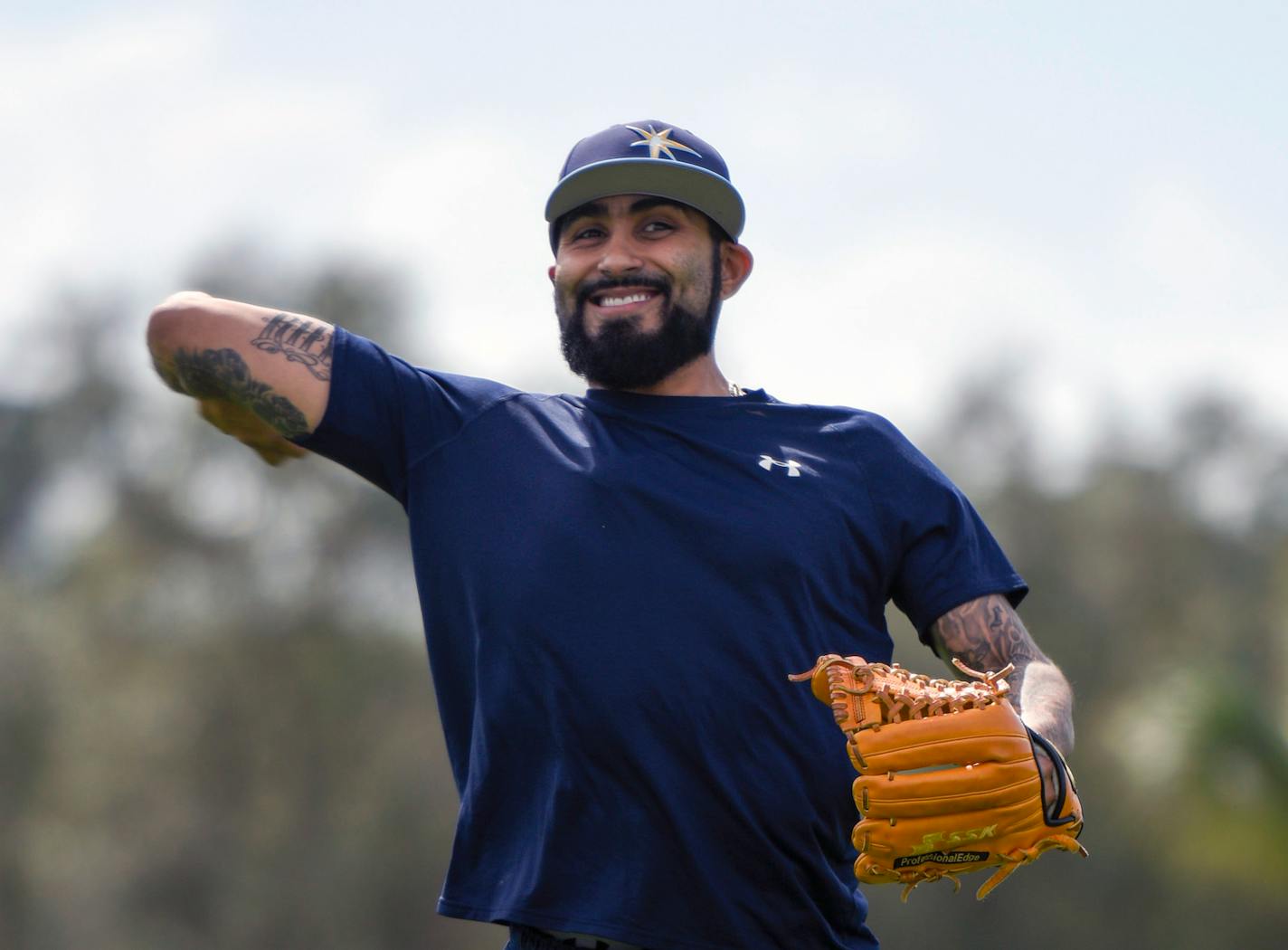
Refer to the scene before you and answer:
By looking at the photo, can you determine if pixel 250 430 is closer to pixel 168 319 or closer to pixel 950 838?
pixel 168 319

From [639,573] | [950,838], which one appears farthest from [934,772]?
[639,573]

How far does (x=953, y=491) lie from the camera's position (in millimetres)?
4090

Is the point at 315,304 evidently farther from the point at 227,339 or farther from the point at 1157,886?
the point at 227,339

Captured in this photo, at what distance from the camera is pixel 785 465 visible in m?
4.04

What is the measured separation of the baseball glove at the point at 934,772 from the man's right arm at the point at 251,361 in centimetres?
132

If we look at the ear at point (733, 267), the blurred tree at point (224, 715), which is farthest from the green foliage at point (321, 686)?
the ear at point (733, 267)

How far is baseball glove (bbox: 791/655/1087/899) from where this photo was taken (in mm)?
3521

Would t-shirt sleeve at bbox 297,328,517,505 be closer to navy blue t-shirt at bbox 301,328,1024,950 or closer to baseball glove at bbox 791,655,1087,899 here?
navy blue t-shirt at bbox 301,328,1024,950

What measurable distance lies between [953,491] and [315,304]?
29.5m

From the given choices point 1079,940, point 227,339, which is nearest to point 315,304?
point 1079,940

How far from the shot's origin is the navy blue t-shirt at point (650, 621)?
12.1 feet

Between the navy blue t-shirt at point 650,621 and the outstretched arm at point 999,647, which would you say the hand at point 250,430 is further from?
the outstretched arm at point 999,647

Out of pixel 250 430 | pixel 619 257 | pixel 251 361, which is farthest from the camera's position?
pixel 619 257

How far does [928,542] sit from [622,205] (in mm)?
1114
